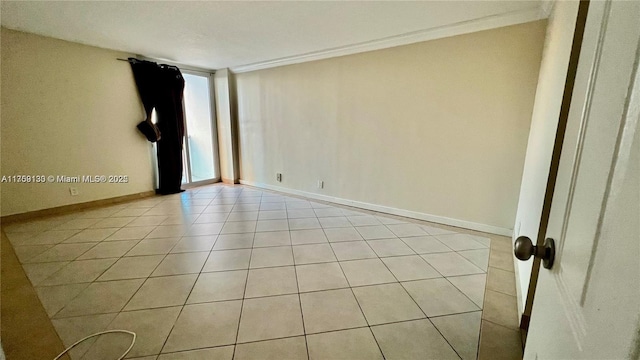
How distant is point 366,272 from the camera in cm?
209

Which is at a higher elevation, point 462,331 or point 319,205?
point 319,205

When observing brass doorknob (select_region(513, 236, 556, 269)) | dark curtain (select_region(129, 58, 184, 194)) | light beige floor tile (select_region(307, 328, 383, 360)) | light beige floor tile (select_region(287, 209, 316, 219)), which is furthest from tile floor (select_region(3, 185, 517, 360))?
dark curtain (select_region(129, 58, 184, 194))

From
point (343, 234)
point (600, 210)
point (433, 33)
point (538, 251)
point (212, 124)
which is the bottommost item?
point (343, 234)

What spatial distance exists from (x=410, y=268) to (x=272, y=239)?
4.55ft

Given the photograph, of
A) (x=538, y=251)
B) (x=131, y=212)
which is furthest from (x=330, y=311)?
(x=131, y=212)

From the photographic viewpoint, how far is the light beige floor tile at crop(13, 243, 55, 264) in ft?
7.57

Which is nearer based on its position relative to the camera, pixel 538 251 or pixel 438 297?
pixel 538 251

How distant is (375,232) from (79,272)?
273cm

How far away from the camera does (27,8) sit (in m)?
2.37

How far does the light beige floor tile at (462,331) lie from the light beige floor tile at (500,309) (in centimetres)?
7

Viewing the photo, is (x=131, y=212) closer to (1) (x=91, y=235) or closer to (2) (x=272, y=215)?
(1) (x=91, y=235)

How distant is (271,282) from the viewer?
1.96 metres

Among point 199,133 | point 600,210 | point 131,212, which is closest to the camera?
point 600,210

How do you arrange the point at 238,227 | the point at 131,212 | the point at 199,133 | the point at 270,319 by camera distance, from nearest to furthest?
1. the point at 270,319
2. the point at 238,227
3. the point at 131,212
4. the point at 199,133
